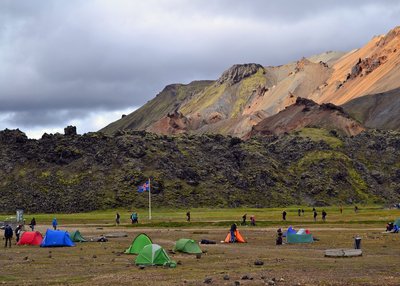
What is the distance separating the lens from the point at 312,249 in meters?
50.7

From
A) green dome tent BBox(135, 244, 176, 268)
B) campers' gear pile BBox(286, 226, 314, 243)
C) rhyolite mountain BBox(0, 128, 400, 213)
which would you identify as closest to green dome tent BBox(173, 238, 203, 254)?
green dome tent BBox(135, 244, 176, 268)

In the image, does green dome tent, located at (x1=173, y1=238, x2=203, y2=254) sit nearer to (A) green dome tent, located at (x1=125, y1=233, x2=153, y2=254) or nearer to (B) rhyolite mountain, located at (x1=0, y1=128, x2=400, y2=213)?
(A) green dome tent, located at (x1=125, y1=233, x2=153, y2=254)

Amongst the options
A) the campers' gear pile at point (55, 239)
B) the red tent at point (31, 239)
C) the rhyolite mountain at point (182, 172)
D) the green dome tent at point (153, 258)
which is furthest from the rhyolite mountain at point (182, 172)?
the green dome tent at point (153, 258)

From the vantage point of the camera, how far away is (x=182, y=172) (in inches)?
6275

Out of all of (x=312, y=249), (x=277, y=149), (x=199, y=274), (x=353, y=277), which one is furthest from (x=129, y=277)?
(x=277, y=149)

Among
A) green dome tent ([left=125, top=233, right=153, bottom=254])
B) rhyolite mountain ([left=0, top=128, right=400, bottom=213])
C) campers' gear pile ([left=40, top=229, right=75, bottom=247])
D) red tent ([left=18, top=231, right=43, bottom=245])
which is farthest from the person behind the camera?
rhyolite mountain ([left=0, top=128, right=400, bottom=213])

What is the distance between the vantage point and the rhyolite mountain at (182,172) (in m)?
146

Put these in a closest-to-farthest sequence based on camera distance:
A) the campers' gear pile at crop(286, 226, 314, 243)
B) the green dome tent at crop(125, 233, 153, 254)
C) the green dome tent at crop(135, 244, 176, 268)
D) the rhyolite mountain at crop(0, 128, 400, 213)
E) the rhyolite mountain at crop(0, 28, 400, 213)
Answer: the green dome tent at crop(135, 244, 176, 268) < the green dome tent at crop(125, 233, 153, 254) < the campers' gear pile at crop(286, 226, 314, 243) < the rhyolite mountain at crop(0, 128, 400, 213) < the rhyolite mountain at crop(0, 28, 400, 213)

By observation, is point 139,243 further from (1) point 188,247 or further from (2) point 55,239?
(2) point 55,239

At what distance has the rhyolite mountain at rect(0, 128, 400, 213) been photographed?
479ft

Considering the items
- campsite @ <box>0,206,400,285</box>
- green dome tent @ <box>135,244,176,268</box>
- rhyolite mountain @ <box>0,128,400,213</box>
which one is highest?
rhyolite mountain @ <box>0,128,400,213</box>

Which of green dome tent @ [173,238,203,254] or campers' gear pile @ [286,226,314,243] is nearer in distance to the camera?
green dome tent @ [173,238,203,254]

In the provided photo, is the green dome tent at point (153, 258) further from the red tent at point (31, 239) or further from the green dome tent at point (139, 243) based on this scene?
the red tent at point (31, 239)

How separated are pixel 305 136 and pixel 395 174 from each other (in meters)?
32.2
